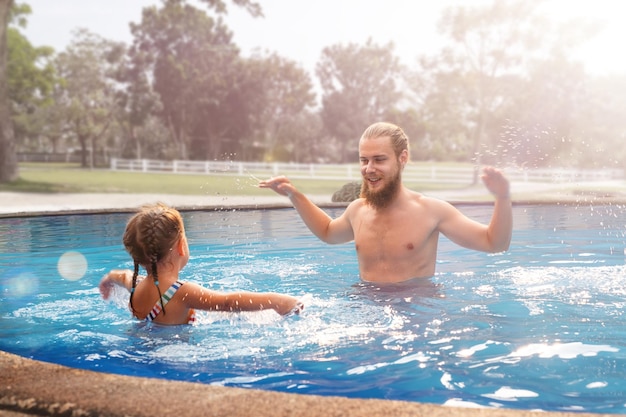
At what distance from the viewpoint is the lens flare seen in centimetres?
640

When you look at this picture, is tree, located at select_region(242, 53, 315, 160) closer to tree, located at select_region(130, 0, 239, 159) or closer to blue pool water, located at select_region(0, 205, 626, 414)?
tree, located at select_region(130, 0, 239, 159)

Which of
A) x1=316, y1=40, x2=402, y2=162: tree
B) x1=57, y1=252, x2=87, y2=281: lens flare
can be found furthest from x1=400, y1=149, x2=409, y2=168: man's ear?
x1=316, y1=40, x2=402, y2=162: tree

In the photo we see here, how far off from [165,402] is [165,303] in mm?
1590

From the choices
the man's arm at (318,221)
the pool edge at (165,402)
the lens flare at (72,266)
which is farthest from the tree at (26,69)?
the pool edge at (165,402)

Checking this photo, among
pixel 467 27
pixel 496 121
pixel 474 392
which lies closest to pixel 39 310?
pixel 474 392

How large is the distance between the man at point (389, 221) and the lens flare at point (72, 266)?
262 cm

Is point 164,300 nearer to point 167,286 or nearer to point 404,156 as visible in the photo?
point 167,286

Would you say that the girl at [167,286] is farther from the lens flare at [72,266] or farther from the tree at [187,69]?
the tree at [187,69]

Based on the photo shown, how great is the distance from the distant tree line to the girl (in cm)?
2361

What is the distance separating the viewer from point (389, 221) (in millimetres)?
4770

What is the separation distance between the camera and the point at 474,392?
9.62ft

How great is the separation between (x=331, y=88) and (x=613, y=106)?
27923mm

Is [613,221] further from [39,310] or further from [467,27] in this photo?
[467,27]

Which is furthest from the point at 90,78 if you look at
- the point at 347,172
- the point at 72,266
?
the point at 72,266
